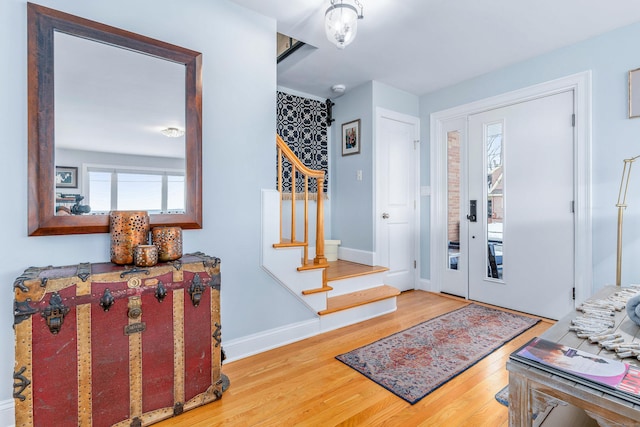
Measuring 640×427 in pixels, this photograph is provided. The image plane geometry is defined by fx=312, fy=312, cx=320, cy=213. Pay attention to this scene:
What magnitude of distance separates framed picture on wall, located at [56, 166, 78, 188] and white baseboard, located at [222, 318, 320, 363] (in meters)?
1.34

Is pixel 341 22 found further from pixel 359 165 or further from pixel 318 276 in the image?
pixel 359 165

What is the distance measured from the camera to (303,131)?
3.89m

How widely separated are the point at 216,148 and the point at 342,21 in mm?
1146

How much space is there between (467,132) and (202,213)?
3.02 metres

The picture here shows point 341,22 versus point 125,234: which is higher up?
point 341,22

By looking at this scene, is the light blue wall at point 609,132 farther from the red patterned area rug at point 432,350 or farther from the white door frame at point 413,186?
the white door frame at point 413,186

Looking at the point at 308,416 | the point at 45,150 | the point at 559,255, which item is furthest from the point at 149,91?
the point at 559,255

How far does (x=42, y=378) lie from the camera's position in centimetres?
133

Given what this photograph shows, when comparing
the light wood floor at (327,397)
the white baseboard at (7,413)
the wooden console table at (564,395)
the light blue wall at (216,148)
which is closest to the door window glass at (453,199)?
the light wood floor at (327,397)

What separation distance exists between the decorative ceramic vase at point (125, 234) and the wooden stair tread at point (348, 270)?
1.71 meters

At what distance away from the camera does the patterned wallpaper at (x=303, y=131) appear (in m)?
3.72

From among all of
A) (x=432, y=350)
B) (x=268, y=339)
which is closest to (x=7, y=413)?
(x=268, y=339)

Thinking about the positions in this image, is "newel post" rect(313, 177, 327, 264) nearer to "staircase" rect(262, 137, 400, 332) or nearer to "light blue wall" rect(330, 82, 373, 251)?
"staircase" rect(262, 137, 400, 332)

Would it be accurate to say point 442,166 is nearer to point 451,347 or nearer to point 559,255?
point 559,255
